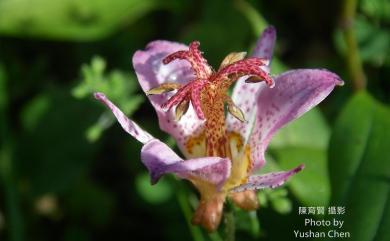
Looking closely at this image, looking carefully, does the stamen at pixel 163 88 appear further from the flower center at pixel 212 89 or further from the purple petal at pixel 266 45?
the purple petal at pixel 266 45

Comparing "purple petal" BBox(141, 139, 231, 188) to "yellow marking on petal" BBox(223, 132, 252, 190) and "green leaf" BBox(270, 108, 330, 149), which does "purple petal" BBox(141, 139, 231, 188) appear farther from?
"green leaf" BBox(270, 108, 330, 149)

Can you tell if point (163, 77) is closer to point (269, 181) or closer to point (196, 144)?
point (196, 144)

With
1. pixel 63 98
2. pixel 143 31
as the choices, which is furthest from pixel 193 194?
pixel 143 31

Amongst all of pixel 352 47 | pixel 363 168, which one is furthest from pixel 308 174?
pixel 352 47

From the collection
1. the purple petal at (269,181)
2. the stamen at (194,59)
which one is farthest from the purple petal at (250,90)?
the purple petal at (269,181)

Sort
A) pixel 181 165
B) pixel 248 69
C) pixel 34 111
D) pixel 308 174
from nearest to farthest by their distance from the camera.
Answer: pixel 181 165, pixel 248 69, pixel 308 174, pixel 34 111

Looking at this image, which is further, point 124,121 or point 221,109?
point 221,109

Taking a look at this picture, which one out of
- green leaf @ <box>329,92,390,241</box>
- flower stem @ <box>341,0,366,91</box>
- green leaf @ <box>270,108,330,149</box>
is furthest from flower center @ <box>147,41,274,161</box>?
flower stem @ <box>341,0,366,91</box>
